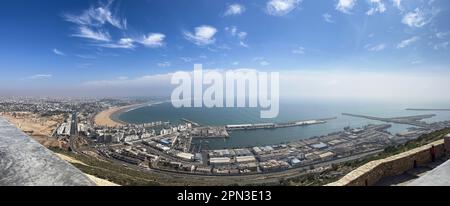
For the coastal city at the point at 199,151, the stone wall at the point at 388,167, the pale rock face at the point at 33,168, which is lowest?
the coastal city at the point at 199,151

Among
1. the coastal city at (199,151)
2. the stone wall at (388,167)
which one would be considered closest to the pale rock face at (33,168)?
the stone wall at (388,167)

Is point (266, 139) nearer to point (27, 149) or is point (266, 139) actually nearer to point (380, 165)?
point (380, 165)

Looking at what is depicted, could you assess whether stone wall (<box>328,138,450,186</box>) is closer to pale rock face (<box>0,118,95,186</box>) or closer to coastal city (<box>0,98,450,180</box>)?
pale rock face (<box>0,118,95,186</box>)

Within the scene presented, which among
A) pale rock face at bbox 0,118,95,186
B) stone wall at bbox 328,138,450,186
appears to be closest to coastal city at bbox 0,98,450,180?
stone wall at bbox 328,138,450,186

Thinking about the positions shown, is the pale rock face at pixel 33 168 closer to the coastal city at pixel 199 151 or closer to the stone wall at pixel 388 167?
the stone wall at pixel 388 167

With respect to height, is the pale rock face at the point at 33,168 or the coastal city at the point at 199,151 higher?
the pale rock face at the point at 33,168

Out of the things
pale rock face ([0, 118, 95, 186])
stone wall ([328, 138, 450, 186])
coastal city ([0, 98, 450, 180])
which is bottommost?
coastal city ([0, 98, 450, 180])

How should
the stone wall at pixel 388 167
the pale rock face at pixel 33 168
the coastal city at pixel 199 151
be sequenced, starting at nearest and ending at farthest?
the pale rock face at pixel 33 168 < the stone wall at pixel 388 167 < the coastal city at pixel 199 151

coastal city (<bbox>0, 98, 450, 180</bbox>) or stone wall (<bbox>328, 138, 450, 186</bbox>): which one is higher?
stone wall (<bbox>328, 138, 450, 186</bbox>)

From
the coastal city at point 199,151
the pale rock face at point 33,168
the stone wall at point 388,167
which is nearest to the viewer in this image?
the pale rock face at point 33,168
